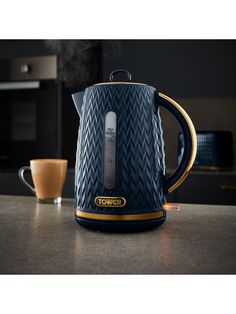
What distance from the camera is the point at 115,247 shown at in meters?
0.52

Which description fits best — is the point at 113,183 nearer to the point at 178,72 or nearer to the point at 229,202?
the point at 229,202

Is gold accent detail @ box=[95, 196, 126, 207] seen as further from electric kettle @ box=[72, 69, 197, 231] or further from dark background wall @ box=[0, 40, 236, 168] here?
dark background wall @ box=[0, 40, 236, 168]

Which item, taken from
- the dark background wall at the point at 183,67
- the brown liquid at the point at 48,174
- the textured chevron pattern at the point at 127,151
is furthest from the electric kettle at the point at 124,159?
the dark background wall at the point at 183,67

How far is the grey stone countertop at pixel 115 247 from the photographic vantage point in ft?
1.44

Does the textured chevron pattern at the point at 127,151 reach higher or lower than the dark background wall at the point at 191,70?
lower

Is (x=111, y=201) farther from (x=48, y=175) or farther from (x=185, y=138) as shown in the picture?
(x=48, y=175)

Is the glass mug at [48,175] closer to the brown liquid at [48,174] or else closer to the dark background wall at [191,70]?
A: the brown liquid at [48,174]

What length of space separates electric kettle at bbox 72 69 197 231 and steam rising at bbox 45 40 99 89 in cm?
191

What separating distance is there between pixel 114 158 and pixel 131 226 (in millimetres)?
112

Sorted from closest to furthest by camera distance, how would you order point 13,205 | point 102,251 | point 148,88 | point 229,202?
point 102,251
point 148,88
point 13,205
point 229,202

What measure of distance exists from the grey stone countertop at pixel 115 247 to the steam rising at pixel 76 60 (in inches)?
72.8

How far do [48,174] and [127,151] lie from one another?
29 cm

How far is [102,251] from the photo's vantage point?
0.50 m
